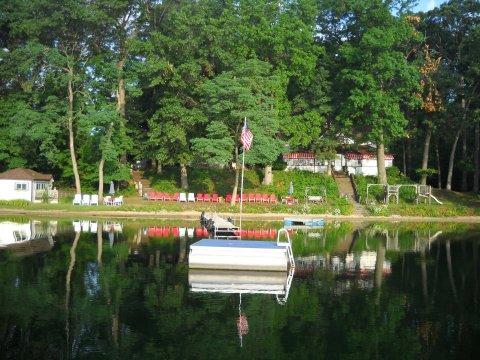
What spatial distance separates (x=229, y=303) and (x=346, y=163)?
146 feet

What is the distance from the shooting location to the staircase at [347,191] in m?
45.9

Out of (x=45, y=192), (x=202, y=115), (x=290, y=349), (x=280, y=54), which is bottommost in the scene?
(x=290, y=349)

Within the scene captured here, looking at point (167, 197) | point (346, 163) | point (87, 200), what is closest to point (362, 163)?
point (346, 163)

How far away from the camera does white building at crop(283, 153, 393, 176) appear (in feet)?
191

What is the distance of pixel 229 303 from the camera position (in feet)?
52.0

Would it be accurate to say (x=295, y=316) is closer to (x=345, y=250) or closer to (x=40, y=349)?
(x=40, y=349)

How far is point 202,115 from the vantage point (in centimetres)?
4875

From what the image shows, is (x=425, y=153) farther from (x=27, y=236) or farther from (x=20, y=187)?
(x=27, y=236)

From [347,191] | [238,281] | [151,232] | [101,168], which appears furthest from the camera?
[347,191]

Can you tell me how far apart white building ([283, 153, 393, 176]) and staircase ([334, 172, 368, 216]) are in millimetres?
1844

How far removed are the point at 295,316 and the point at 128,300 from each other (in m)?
4.83

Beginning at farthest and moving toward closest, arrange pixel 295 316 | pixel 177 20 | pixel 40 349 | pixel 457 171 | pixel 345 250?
pixel 457 171
pixel 177 20
pixel 345 250
pixel 295 316
pixel 40 349

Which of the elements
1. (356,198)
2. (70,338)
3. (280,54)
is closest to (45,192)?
(280,54)

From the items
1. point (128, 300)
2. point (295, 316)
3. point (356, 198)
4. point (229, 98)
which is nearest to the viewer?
point (295, 316)
